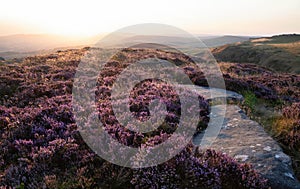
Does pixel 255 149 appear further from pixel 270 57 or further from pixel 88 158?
pixel 270 57

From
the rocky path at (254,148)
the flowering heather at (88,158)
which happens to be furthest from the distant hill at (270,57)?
the flowering heather at (88,158)

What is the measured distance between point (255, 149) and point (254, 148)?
5 cm

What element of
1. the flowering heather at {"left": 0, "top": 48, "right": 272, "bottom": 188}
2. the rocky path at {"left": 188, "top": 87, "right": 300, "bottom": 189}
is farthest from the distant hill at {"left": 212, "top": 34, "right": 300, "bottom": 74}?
the flowering heather at {"left": 0, "top": 48, "right": 272, "bottom": 188}

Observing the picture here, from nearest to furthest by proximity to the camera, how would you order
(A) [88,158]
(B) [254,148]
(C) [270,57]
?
(A) [88,158], (B) [254,148], (C) [270,57]

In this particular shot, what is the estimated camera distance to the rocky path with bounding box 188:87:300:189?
539 cm

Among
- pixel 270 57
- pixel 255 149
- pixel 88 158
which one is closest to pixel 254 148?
pixel 255 149

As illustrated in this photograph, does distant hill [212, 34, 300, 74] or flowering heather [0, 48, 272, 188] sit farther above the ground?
flowering heather [0, 48, 272, 188]

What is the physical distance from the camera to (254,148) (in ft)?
20.7

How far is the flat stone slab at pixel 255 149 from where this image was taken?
212 inches

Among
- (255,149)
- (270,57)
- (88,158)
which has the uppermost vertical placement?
(255,149)

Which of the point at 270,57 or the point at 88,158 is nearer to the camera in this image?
the point at 88,158

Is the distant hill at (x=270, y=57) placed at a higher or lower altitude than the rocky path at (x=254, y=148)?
lower

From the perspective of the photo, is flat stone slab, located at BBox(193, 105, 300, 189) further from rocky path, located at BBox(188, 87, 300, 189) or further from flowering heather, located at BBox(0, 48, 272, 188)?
flowering heather, located at BBox(0, 48, 272, 188)

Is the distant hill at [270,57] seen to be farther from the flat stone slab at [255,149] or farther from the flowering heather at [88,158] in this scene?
the flowering heather at [88,158]
